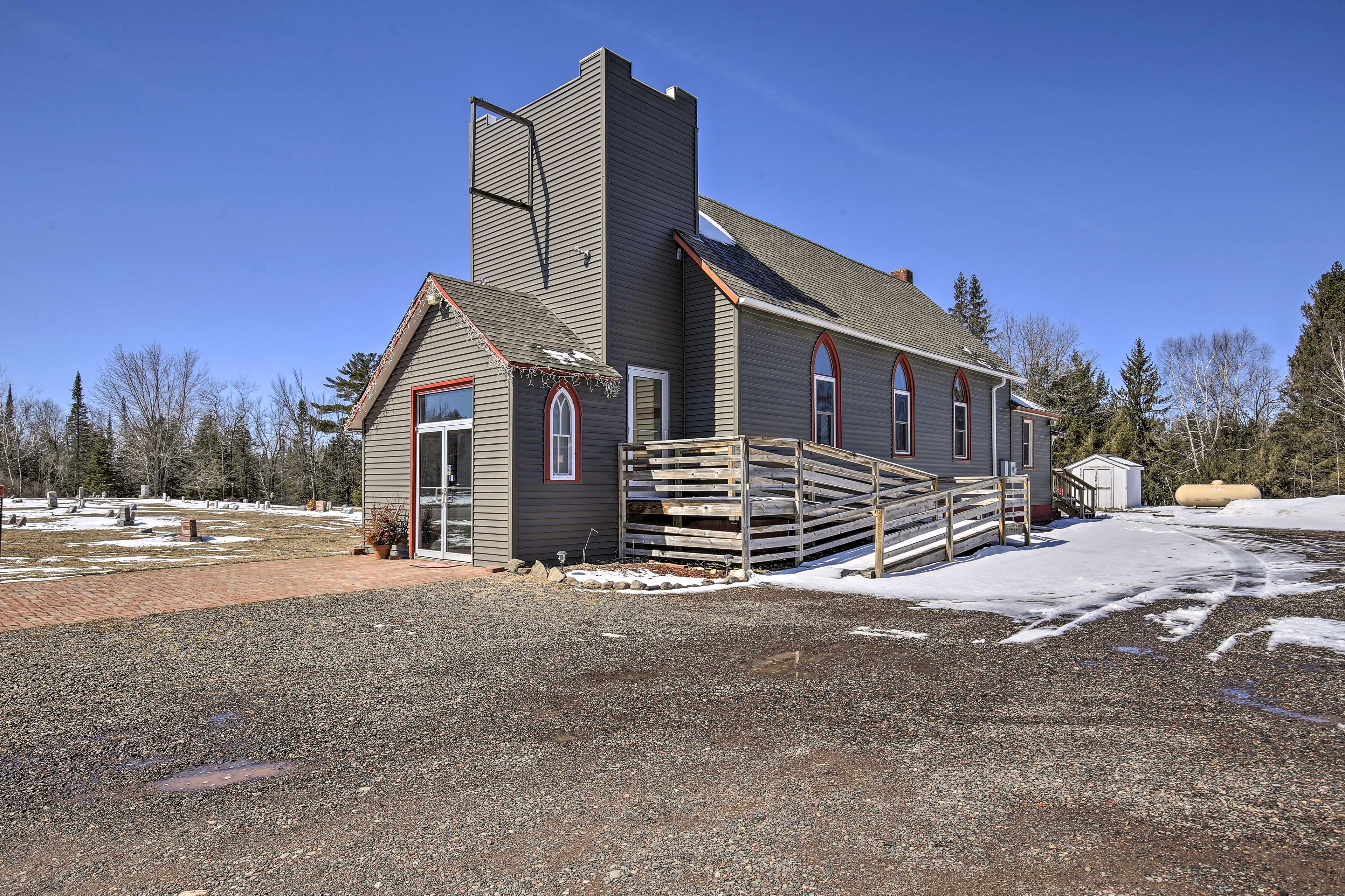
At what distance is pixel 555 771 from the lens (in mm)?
3994

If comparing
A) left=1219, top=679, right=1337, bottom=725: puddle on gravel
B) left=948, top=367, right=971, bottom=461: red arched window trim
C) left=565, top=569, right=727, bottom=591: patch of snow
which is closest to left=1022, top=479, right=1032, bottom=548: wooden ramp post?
left=948, top=367, right=971, bottom=461: red arched window trim

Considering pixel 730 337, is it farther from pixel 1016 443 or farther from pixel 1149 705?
pixel 1016 443

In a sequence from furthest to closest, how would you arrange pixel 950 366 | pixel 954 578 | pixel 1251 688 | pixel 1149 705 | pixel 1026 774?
pixel 950 366 → pixel 954 578 → pixel 1251 688 → pixel 1149 705 → pixel 1026 774

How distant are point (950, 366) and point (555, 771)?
19.5m

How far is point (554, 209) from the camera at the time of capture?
1466 cm

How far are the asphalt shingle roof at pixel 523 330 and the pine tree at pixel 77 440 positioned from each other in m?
55.4

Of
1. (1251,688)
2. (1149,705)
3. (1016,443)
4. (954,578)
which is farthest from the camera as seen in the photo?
(1016,443)

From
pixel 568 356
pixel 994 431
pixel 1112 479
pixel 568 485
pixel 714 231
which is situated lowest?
pixel 1112 479

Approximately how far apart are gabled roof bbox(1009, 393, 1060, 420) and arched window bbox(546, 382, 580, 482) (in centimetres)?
1673

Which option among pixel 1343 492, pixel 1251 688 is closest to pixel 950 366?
pixel 1251 688

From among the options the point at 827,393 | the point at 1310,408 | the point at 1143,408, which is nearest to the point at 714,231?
the point at 827,393

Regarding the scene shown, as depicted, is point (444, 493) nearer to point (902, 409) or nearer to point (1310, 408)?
point (902, 409)

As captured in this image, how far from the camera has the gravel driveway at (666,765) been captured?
2969 millimetres

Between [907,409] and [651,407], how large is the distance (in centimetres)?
787
